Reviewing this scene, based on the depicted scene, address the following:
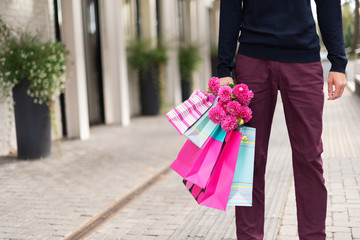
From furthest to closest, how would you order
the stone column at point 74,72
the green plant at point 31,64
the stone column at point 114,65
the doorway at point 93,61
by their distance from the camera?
the stone column at point 114,65 → the doorway at point 93,61 → the stone column at point 74,72 → the green plant at point 31,64

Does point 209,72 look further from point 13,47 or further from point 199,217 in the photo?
point 199,217

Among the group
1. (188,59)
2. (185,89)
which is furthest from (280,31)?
(185,89)

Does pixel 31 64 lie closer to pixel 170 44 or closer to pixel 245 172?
pixel 245 172

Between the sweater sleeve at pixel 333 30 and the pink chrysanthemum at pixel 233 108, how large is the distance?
55 cm

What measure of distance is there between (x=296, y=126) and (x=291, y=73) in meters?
0.27

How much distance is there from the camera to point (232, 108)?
2250mm

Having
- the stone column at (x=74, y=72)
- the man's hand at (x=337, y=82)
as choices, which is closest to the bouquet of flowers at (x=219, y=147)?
the man's hand at (x=337, y=82)

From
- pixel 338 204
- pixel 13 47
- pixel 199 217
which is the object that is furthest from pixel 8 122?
pixel 338 204

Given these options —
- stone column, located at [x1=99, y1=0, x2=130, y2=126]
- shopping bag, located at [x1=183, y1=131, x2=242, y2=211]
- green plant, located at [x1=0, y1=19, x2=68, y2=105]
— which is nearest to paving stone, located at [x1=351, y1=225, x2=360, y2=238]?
shopping bag, located at [x1=183, y1=131, x2=242, y2=211]

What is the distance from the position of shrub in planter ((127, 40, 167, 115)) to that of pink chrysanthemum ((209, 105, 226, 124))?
8.65m

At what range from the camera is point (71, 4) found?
7703mm

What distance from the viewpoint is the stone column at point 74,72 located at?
25.3 ft

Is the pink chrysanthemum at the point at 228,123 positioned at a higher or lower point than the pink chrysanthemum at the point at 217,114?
lower

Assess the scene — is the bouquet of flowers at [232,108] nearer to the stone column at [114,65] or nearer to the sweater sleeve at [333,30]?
the sweater sleeve at [333,30]
